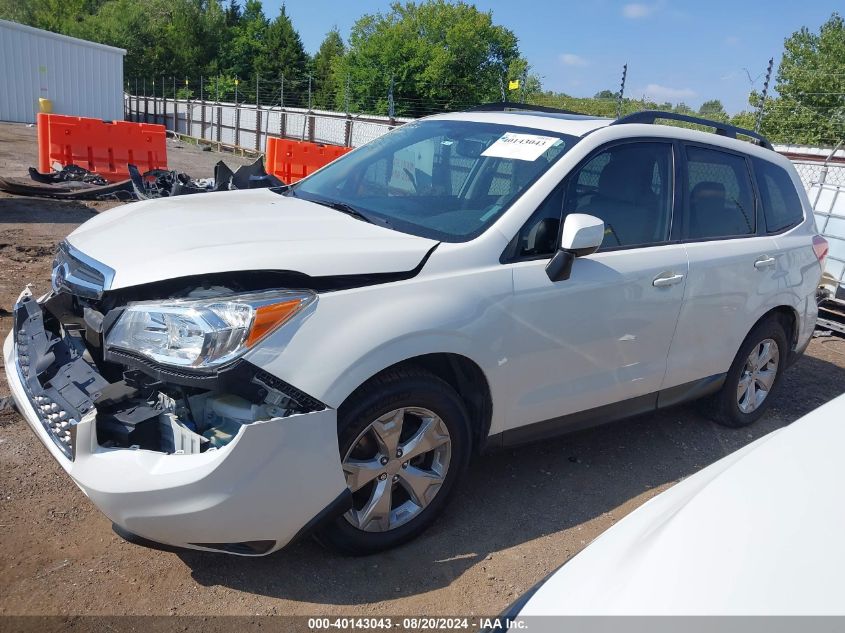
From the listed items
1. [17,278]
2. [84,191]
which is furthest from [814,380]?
[84,191]

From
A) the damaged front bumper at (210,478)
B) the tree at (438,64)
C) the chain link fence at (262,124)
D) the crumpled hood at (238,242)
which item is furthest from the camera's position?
the tree at (438,64)

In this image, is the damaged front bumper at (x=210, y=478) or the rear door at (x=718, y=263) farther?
the rear door at (x=718, y=263)

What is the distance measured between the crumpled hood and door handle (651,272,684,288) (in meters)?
1.33

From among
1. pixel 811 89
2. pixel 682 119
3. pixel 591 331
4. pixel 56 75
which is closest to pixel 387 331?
pixel 591 331

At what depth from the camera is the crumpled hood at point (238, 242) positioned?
102 inches

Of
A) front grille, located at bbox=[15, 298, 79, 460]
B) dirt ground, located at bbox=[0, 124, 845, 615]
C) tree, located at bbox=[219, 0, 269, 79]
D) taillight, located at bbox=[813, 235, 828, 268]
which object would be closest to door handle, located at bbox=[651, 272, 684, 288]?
dirt ground, located at bbox=[0, 124, 845, 615]

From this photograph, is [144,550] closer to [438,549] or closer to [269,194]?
[438,549]

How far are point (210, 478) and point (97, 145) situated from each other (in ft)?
39.9

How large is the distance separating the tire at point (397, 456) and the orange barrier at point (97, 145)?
37.9 feet

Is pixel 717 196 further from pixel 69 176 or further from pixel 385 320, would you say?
pixel 69 176

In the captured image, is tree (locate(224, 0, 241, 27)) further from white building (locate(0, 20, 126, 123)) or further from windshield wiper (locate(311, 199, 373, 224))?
windshield wiper (locate(311, 199, 373, 224))

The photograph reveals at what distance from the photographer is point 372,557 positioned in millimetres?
2971

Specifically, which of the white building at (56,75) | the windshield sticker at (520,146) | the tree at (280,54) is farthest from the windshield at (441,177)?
the tree at (280,54)

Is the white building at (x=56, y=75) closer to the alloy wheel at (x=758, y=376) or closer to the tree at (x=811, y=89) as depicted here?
the tree at (x=811, y=89)
